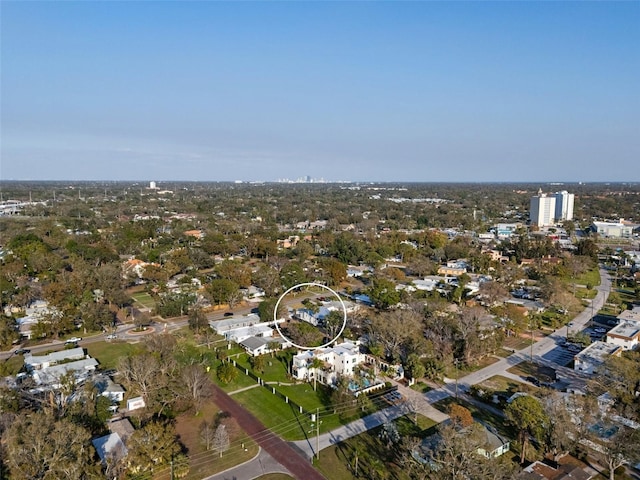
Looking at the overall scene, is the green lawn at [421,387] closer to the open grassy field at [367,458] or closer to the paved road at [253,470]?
the open grassy field at [367,458]

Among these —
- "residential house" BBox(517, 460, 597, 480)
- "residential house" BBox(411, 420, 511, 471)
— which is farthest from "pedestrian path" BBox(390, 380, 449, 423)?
"residential house" BBox(517, 460, 597, 480)

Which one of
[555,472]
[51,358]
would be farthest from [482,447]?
[51,358]

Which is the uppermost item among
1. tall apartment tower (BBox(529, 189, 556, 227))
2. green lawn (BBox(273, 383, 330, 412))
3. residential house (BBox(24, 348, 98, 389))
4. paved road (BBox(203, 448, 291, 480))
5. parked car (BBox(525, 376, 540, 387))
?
tall apartment tower (BBox(529, 189, 556, 227))

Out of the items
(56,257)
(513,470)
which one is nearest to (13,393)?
(513,470)

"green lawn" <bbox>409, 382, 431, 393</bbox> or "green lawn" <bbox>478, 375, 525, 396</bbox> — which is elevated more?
"green lawn" <bbox>478, 375, 525, 396</bbox>

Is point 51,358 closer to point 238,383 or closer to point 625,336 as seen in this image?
point 238,383

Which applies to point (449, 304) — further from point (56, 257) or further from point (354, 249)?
point (56, 257)

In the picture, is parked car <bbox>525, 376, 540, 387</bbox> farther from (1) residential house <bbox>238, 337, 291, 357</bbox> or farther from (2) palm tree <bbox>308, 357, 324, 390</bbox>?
(1) residential house <bbox>238, 337, 291, 357</bbox>

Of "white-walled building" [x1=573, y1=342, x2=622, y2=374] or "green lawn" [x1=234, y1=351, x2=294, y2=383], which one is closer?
"green lawn" [x1=234, y1=351, x2=294, y2=383]
